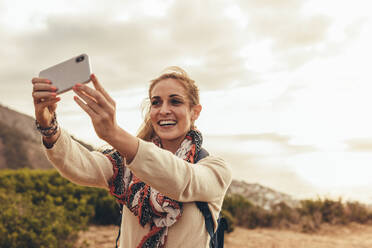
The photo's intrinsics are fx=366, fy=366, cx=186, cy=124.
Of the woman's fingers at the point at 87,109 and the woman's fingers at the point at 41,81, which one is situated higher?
the woman's fingers at the point at 41,81

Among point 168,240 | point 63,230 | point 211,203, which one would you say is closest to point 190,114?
point 211,203

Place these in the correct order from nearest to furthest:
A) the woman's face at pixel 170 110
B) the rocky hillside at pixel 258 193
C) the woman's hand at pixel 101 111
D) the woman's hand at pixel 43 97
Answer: the woman's hand at pixel 101 111 < the woman's hand at pixel 43 97 < the woman's face at pixel 170 110 < the rocky hillside at pixel 258 193

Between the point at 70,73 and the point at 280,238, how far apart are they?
7531mm

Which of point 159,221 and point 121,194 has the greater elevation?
point 121,194

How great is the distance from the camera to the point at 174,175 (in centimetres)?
166

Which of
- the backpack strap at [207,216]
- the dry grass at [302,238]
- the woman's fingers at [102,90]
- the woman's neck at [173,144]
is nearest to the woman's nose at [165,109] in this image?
the woman's neck at [173,144]

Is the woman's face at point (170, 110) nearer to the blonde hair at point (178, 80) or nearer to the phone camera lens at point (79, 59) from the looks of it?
the blonde hair at point (178, 80)

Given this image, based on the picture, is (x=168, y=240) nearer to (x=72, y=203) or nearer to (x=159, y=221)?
(x=159, y=221)

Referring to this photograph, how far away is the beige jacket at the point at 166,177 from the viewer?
162 centimetres

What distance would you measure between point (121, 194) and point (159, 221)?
12.0 inches

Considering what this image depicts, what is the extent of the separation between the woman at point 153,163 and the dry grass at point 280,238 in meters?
4.86

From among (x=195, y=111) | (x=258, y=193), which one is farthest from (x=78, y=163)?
(x=258, y=193)

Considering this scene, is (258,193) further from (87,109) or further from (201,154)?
(87,109)

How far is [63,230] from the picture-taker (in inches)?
225
